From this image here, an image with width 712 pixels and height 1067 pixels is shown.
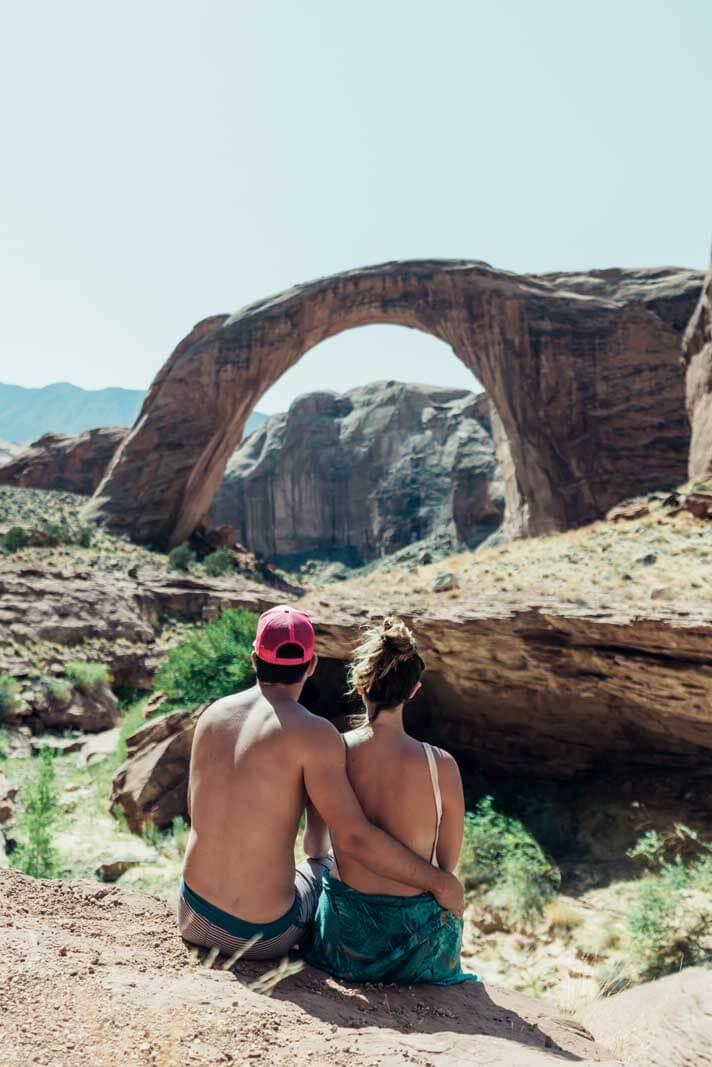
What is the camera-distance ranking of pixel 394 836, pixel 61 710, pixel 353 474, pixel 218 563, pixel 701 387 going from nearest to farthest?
pixel 394 836 → pixel 61 710 → pixel 701 387 → pixel 218 563 → pixel 353 474

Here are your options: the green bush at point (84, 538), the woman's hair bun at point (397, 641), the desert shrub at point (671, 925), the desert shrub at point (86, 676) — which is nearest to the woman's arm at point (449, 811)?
the woman's hair bun at point (397, 641)

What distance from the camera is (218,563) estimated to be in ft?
64.7

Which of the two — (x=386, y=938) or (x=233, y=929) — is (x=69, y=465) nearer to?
(x=233, y=929)

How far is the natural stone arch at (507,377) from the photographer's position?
17.1 metres

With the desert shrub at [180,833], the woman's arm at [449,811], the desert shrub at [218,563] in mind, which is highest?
the woman's arm at [449,811]

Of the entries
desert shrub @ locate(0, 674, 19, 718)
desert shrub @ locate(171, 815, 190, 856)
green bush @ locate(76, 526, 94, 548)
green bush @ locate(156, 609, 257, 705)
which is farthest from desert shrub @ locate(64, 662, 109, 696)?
green bush @ locate(76, 526, 94, 548)

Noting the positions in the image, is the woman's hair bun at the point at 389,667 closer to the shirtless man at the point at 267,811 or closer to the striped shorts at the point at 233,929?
the shirtless man at the point at 267,811

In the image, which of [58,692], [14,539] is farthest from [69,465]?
[58,692]

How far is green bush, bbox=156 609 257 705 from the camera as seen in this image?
7.66m

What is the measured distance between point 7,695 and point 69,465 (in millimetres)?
18841

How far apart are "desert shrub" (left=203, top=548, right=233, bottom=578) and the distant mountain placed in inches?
4892

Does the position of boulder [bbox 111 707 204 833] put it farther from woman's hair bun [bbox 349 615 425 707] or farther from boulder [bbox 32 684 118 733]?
woman's hair bun [bbox 349 615 425 707]

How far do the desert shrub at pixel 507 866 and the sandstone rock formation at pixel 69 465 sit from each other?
23379 millimetres

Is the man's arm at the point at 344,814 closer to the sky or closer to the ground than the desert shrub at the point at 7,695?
closer to the sky
